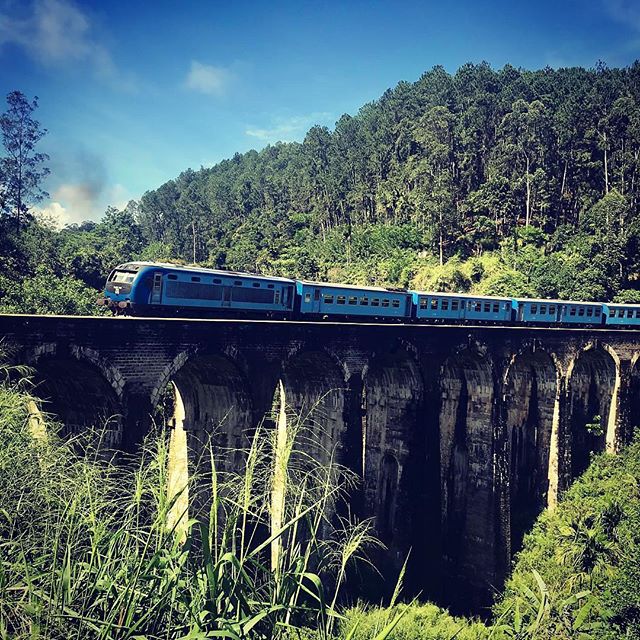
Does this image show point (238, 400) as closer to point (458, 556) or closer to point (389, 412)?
point (389, 412)

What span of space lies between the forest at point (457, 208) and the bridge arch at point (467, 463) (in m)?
26.8

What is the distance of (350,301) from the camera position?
24422 mm

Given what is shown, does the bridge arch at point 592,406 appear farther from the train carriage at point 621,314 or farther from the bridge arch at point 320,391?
the bridge arch at point 320,391

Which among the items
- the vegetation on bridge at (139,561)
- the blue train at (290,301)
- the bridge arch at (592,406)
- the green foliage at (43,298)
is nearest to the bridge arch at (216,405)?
the blue train at (290,301)

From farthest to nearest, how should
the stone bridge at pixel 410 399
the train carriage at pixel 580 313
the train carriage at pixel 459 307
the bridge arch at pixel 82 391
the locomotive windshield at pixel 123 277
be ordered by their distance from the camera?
the train carriage at pixel 580 313
the train carriage at pixel 459 307
the locomotive windshield at pixel 123 277
the stone bridge at pixel 410 399
the bridge arch at pixel 82 391

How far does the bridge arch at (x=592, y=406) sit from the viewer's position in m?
34.8

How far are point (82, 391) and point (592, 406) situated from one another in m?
31.6

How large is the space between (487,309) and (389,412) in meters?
8.45

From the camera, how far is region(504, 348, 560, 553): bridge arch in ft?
102

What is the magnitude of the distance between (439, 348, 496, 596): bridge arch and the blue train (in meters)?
3.04

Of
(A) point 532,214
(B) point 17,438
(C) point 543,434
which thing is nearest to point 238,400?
(B) point 17,438

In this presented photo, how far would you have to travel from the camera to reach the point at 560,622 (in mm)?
19500

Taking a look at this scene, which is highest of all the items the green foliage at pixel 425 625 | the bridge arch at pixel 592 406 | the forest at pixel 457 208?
the forest at pixel 457 208

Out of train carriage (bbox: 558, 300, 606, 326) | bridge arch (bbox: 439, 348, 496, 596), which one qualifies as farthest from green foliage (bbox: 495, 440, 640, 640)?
train carriage (bbox: 558, 300, 606, 326)
